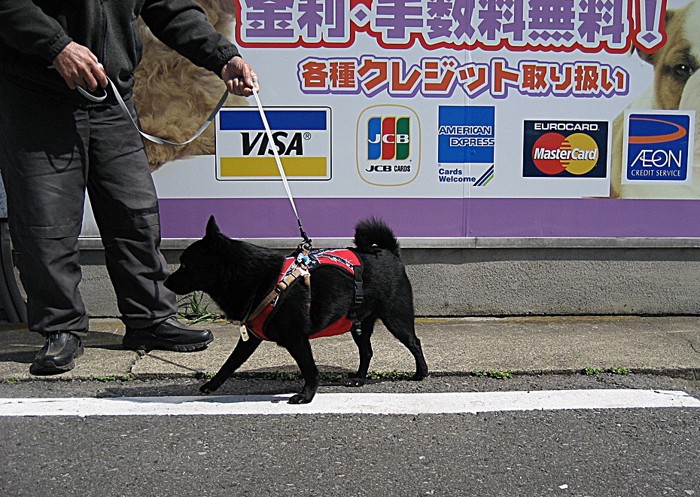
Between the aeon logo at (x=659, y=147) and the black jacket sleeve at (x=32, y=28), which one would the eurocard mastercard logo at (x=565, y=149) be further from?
the black jacket sleeve at (x=32, y=28)

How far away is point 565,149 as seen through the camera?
17.0ft

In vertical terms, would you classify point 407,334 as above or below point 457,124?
below

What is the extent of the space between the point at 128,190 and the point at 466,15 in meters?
2.36

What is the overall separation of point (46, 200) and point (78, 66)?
743 millimetres

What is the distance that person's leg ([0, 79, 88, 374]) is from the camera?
3.94 m

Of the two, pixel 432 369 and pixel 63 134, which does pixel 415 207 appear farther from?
pixel 63 134

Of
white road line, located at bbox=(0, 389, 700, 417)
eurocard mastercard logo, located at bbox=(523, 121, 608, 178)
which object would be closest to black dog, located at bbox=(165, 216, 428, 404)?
white road line, located at bbox=(0, 389, 700, 417)

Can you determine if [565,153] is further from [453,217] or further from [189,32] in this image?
[189,32]

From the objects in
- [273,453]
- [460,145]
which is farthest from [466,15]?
[273,453]

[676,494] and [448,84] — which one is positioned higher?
[448,84]

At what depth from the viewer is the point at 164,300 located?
4.43m

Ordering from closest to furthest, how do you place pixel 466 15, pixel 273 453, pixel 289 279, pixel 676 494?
pixel 676 494 < pixel 273 453 < pixel 289 279 < pixel 466 15

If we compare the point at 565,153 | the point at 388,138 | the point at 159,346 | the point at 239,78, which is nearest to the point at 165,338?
the point at 159,346

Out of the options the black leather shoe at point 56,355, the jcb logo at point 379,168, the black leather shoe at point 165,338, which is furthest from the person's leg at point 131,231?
the jcb logo at point 379,168
